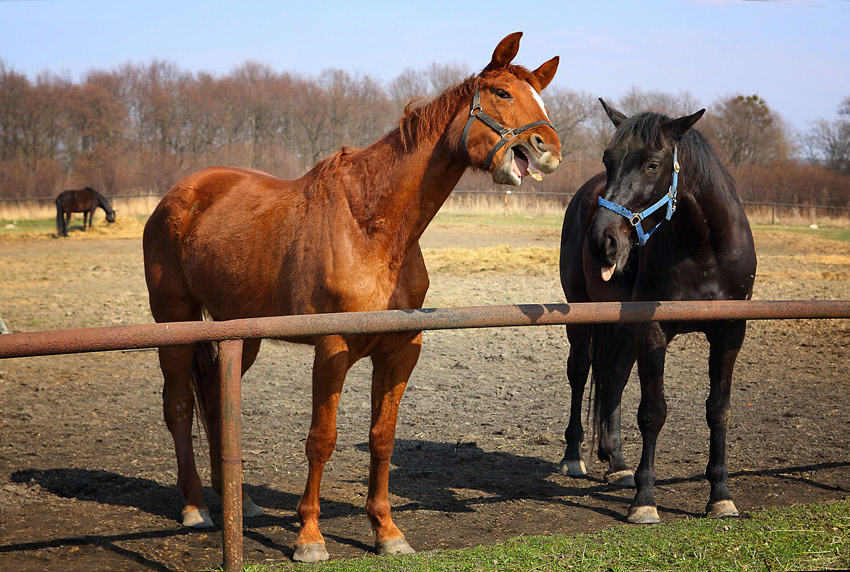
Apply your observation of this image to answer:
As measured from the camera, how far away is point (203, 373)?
160 inches

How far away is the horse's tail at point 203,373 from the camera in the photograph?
4039 mm

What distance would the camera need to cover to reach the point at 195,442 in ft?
16.6

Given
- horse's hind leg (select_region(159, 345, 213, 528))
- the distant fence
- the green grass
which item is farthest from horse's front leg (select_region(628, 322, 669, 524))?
the distant fence

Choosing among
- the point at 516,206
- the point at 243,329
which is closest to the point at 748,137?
the point at 516,206

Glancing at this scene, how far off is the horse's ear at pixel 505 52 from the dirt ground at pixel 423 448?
2.18 m

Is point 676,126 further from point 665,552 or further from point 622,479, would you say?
point 622,479

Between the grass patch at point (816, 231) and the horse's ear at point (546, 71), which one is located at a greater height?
the horse's ear at point (546, 71)

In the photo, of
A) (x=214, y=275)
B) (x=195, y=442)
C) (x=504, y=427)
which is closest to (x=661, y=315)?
(x=214, y=275)

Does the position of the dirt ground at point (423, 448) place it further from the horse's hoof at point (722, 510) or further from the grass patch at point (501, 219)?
the grass patch at point (501, 219)

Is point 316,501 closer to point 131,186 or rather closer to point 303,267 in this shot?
point 303,267

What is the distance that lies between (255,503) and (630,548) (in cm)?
201

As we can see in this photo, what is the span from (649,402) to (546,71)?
1.80 metres

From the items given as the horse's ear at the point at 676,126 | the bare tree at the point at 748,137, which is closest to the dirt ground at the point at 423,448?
the horse's ear at the point at 676,126

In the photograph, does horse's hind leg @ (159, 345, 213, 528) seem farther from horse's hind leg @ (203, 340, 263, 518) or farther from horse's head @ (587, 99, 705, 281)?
horse's head @ (587, 99, 705, 281)
